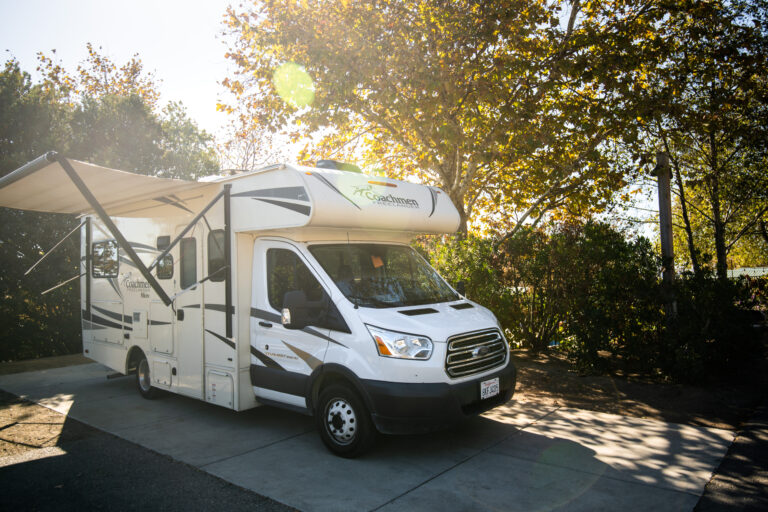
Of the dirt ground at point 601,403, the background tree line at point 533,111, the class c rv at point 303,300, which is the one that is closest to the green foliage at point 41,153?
the background tree line at point 533,111

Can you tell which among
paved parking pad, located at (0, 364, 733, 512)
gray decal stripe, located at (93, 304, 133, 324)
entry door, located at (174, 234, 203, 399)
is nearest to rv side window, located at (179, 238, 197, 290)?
entry door, located at (174, 234, 203, 399)

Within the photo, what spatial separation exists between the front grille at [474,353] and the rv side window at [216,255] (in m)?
2.97

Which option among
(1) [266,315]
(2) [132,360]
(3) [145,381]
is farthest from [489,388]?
(2) [132,360]

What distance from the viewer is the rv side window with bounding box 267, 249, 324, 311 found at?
217 inches

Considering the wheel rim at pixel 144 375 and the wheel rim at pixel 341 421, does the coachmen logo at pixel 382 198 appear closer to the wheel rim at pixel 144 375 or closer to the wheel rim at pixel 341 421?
the wheel rim at pixel 341 421

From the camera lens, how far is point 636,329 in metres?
7.47

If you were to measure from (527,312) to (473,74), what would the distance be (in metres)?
4.80

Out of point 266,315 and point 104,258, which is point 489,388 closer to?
point 266,315

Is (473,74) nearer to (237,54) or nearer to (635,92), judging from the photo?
(635,92)

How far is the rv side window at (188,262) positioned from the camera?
6.75 m

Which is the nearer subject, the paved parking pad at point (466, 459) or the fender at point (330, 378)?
the paved parking pad at point (466, 459)

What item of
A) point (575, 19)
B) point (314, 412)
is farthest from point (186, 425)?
point (575, 19)

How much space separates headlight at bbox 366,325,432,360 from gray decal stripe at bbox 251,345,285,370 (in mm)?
1445

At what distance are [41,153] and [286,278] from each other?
35.5 feet
